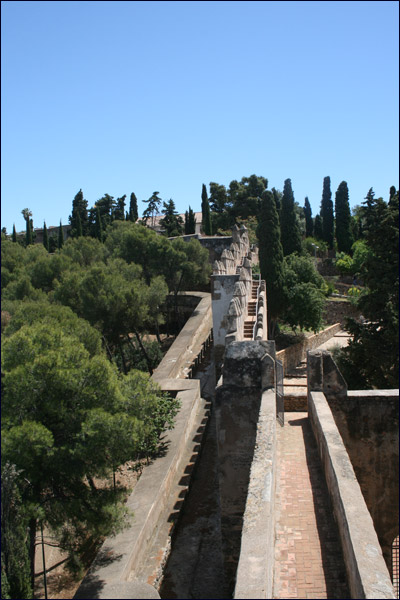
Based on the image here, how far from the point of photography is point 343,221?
1710 inches

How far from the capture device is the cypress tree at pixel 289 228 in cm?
3450

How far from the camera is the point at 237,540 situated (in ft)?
28.3

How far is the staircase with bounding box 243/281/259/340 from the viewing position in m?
14.4

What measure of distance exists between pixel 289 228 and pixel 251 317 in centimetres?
1910

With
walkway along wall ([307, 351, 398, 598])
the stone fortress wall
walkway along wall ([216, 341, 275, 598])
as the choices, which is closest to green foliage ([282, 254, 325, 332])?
the stone fortress wall

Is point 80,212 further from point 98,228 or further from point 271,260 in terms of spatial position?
point 271,260

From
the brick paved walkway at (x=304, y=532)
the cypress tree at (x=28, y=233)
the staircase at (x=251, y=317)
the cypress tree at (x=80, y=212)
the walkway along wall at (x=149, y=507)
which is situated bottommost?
Answer: the walkway along wall at (x=149, y=507)

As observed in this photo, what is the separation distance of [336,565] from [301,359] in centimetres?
1988

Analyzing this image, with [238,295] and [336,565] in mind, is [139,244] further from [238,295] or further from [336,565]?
[336,565]

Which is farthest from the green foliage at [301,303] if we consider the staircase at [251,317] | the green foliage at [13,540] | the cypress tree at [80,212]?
the cypress tree at [80,212]

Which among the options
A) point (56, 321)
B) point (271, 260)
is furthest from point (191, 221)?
point (56, 321)

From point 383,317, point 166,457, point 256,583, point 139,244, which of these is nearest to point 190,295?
point 139,244

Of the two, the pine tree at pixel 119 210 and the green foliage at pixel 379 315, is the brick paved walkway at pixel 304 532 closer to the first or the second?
the green foliage at pixel 379 315

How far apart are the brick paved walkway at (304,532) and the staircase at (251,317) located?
5.82m
